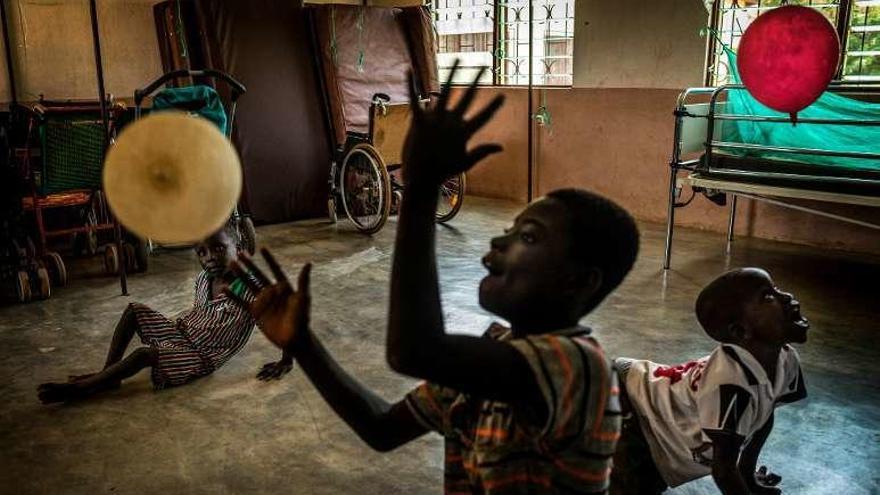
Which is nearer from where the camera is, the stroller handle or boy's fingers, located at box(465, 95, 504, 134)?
boy's fingers, located at box(465, 95, 504, 134)

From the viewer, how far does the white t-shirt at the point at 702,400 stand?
5.34 feet

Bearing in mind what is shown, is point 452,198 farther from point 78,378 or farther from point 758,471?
point 758,471

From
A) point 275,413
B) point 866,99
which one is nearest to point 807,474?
point 275,413

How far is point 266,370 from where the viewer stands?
2.89 m

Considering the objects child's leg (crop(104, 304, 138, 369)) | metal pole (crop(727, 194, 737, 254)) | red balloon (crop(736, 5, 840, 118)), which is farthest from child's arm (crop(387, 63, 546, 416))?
metal pole (crop(727, 194, 737, 254))

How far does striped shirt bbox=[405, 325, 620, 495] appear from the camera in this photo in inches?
30.4

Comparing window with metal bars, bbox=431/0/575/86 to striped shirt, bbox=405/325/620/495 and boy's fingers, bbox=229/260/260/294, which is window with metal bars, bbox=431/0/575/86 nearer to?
boy's fingers, bbox=229/260/260/294

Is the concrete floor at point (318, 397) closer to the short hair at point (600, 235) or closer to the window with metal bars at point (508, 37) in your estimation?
the short hair at point (600, 235)

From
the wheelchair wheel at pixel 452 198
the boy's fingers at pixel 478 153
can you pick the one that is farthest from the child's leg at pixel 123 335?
the wheelchair wheel at pixel 452 198

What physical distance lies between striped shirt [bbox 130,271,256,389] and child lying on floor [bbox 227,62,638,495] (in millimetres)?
1945

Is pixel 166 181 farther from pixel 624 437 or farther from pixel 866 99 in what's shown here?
pixel 866 99

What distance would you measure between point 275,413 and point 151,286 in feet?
6.39

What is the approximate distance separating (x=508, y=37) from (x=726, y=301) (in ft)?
16.5

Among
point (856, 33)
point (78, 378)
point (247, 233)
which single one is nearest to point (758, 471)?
point (78, 378)
